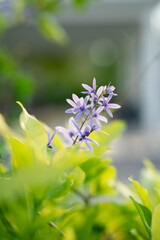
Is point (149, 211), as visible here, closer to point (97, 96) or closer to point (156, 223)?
point (156, 223)

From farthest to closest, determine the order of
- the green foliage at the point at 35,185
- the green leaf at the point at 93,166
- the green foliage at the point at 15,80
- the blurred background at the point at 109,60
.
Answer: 1. the blurred background at the point at 109,60
2. the green foliage at the point at 15,80
3. the green leaf at the point at 93,166
4. the green foliage at the point at 35,185

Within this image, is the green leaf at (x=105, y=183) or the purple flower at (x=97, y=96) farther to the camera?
the green leaf at (x=105, y=183)

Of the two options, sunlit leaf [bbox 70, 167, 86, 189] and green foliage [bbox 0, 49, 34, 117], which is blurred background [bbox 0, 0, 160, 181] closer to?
green foliage [bbox 0, 49, 34, 117]

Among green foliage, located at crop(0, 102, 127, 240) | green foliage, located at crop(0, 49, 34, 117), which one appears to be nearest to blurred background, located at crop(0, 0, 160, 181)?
green foliage, located at crop(0, 49, 34, 117)

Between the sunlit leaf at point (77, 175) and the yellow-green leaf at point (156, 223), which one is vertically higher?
the sunlit leaf at point (77, 175)

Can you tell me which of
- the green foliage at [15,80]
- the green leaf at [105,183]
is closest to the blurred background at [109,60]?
the green foliage at [15,80]

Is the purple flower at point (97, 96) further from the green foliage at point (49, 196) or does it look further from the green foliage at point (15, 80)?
the green foliage at point (15, 80)

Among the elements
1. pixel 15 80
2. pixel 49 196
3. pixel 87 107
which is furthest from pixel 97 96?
pixel 15 80

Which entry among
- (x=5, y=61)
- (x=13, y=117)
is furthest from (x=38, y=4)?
(x=13, y=117)
